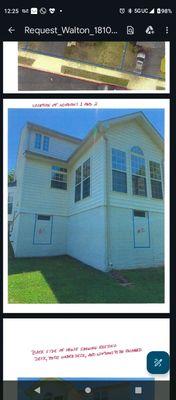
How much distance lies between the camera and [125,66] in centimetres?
253

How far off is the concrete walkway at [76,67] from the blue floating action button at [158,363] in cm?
179

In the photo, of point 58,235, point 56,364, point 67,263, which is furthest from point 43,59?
point 56,364

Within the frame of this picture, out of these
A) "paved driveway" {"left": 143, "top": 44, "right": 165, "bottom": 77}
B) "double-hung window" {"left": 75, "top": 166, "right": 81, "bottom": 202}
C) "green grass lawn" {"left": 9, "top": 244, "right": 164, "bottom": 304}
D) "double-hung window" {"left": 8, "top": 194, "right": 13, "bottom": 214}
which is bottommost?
"green grass lawn" {"left": 9, "top": 244, "right": 164, "bottom": 304}

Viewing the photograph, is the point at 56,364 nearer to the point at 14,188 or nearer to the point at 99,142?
the point at 14,188

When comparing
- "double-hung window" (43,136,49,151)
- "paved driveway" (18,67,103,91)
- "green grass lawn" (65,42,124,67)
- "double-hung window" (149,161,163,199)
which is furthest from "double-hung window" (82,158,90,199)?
"green grass lawn" (65,42,124,67)

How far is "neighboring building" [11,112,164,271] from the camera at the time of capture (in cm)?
255

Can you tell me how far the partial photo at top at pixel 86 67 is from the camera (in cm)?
240

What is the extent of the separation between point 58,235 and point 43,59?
127 cm

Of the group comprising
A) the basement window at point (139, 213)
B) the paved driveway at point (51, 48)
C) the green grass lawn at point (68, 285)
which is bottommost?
the green grass lawn at point (68, 285)

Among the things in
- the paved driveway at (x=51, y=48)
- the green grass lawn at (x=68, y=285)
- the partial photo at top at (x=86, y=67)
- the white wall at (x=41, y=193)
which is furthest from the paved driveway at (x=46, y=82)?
A: the green grass lawn at (x=68, y=285)

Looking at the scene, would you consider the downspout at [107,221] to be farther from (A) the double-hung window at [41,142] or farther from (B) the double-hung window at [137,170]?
(A) the double-hung window at [41,142]

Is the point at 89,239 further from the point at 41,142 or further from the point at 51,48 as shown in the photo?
the point at 51,48

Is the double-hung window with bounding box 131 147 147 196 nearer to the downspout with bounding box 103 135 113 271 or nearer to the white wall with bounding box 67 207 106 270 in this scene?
the downspout with bounding box 103 135 113 271

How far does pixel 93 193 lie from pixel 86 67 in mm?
978
